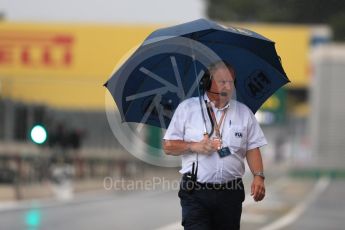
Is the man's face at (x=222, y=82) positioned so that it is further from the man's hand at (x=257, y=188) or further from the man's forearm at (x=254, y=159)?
the man's hand at (x=257, y=188)

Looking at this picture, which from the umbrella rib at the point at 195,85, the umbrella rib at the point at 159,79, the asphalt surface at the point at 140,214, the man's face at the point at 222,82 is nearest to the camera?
the man's face at the point at 222,82

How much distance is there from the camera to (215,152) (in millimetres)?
6277

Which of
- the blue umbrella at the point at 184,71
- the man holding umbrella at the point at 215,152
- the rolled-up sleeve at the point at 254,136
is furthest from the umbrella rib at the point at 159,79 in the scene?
the rolled-up sleeve at the point at 254,136

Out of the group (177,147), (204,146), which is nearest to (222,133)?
(204,146)

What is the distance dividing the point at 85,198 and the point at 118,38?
43.8ft

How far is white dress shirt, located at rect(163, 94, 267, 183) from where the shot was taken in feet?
20.7

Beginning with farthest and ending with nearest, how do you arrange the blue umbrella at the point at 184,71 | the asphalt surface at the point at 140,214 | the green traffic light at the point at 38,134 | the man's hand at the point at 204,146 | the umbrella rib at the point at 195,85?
the asphalt surface at the point at 140,214
the green traffic light at the point at 38,134
the umbrella rib at the point at 195,85
the blue umbrella at the point at 184,71
the man's hand at the point at 204,146

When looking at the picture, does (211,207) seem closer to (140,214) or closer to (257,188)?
(257,188)

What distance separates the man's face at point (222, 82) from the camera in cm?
642

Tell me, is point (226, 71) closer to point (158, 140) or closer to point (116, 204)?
point (116, 204)

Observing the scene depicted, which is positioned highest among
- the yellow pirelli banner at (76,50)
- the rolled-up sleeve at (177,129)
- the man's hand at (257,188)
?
the yellow pirelli banner at (76,50)

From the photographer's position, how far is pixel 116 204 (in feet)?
71.1

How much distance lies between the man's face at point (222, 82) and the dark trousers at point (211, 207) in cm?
62

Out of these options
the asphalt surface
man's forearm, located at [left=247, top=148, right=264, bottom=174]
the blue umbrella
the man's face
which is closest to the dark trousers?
man's forearm, located at [left=247, top=148, right=264, bottom=174]
